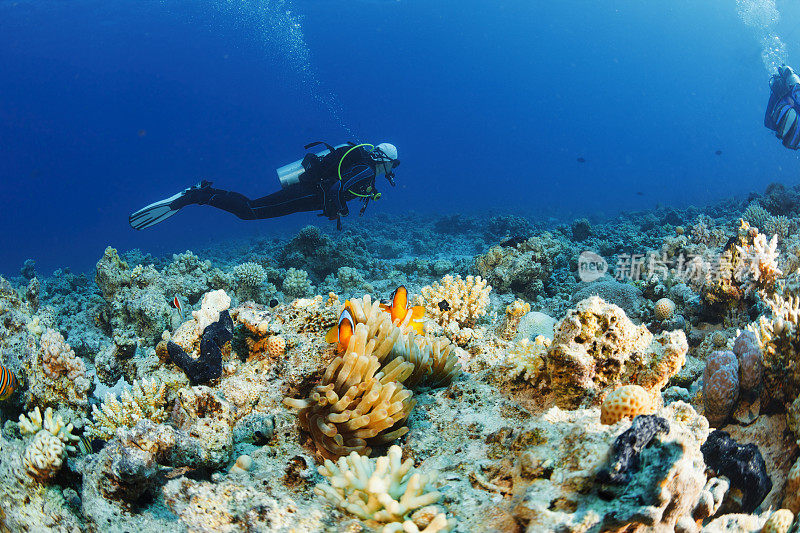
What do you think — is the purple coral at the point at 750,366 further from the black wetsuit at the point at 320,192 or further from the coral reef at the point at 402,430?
the black wetsuit at the point at 320,192

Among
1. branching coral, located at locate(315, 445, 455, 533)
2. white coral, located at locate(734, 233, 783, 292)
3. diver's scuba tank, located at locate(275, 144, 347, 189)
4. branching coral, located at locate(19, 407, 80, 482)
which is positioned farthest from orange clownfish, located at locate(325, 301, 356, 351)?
diver's scuba tank, located at locate(275, 144, 347, 189)

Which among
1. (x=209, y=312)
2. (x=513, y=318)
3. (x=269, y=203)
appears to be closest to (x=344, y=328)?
(x=209, y=312)

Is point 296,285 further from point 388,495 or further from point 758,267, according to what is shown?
point 758,267

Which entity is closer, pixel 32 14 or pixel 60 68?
pixel 32 14

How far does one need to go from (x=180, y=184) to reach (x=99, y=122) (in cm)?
Result: 2072

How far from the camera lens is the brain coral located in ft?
6.98

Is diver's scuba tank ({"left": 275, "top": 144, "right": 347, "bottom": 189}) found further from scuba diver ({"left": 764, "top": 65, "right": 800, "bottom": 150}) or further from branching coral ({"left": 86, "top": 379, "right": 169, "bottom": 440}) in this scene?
scuba diver ({"left": 764, "top": 65, "right": 800, "bottom": 150})

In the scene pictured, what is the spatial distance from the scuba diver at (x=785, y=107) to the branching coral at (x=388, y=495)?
14.5m

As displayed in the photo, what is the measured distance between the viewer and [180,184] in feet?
317

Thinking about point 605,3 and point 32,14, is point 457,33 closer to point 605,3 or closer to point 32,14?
point 605,3

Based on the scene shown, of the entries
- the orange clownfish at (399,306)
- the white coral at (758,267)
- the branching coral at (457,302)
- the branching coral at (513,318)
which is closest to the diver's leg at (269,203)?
the branching coral at (457,302)

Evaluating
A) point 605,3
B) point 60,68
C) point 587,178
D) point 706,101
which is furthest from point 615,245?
point 706,101

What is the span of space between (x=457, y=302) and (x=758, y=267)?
3.72 metres

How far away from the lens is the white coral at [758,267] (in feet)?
15.1
